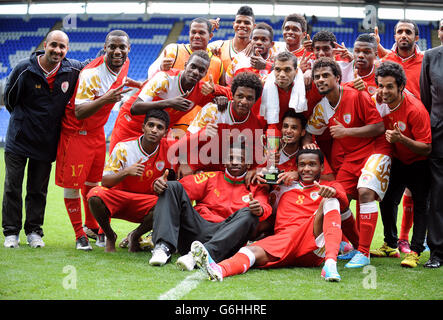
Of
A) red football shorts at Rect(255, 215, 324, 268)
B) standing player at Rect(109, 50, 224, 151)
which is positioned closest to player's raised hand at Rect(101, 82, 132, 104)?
standing player at Rect(109, 50, 224, 151)

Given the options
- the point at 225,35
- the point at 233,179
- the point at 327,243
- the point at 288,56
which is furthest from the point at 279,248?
the point at 225,35

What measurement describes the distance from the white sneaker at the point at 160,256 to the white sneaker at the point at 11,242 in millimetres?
1727

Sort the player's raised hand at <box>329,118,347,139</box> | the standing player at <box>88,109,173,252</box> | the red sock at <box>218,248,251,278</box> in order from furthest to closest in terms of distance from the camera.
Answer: the player's raised hand at <box>329,118,347,139</box> < the standing player at <box>88,109,173,252</box> < the red sock at <box>218,248,251,278</box>

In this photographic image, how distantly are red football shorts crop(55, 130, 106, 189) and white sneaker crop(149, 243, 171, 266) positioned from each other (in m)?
1.43

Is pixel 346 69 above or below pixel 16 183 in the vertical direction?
above

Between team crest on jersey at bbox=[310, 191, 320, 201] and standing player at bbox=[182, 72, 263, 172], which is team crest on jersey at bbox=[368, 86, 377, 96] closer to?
standing player at bbox=[182, 72, 263, 172]

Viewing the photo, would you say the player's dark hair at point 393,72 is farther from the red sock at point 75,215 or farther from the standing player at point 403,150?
the red sock at point 75,215

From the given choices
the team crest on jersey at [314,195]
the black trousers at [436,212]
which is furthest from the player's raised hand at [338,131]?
the black trousers at [436,212]

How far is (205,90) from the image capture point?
522cm

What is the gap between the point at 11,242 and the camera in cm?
520

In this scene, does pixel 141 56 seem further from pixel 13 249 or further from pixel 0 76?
pixel 13 249

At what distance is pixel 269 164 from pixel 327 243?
1.15 metres

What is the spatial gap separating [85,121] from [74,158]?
40 cm

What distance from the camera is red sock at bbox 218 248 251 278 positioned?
4.00 meters
